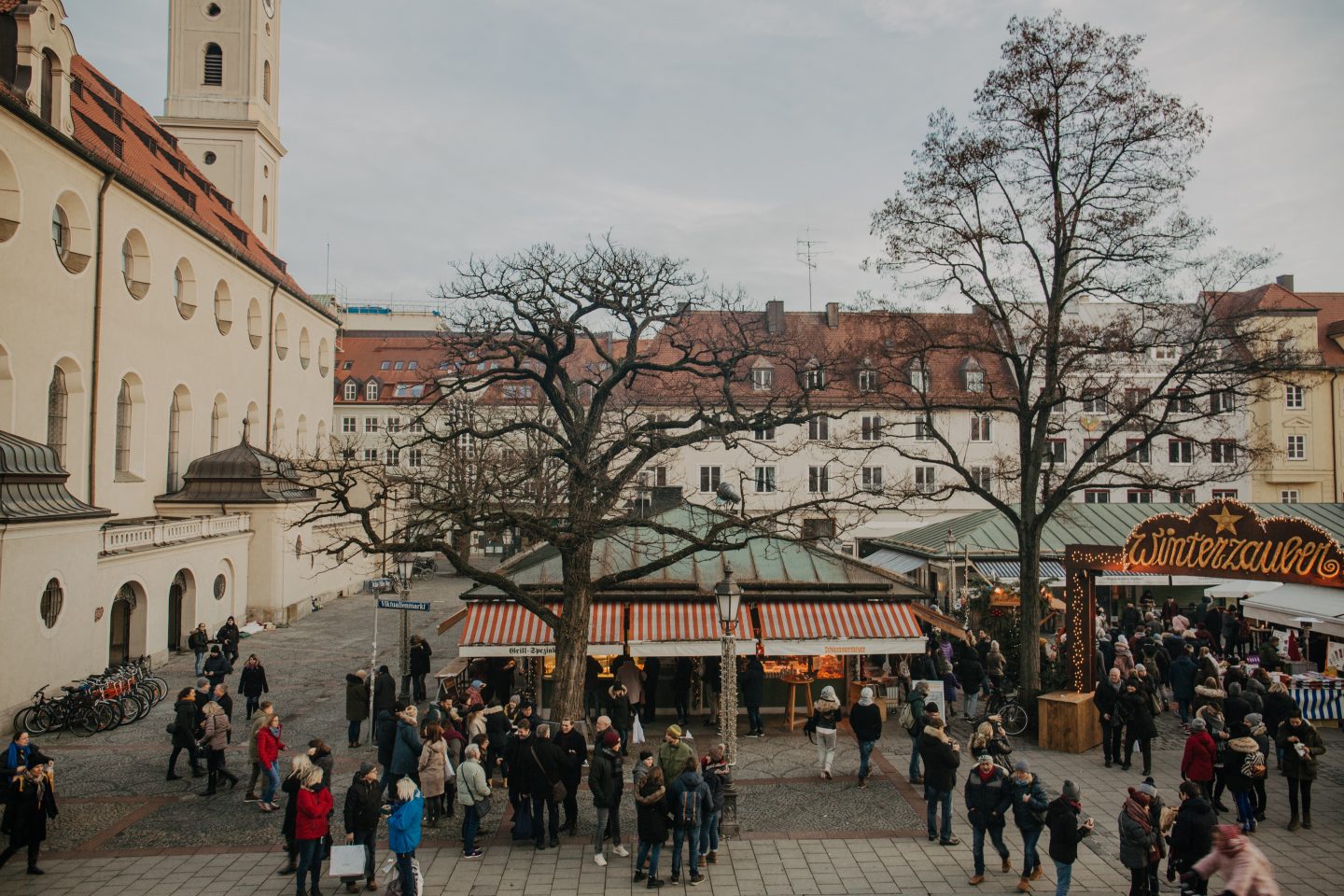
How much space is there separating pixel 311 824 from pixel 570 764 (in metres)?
3.16

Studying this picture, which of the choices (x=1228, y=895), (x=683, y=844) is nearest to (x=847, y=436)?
(x=683, y=844)

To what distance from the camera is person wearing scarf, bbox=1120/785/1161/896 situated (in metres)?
9.44

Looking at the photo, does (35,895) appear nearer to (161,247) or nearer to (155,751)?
(155,751)

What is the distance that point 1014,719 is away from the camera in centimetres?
1819

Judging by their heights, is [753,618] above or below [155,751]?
above

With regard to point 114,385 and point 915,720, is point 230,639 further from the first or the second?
point 915,720

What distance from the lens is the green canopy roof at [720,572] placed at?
19.7m

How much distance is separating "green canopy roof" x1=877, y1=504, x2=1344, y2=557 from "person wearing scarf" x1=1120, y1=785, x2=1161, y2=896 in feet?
69.5

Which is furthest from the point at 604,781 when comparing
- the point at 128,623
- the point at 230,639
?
the point at 128,623

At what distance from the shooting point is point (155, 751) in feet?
55.6

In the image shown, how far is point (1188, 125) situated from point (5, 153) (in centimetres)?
2707

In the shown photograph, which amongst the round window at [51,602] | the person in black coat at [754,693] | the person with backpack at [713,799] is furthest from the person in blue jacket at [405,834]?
the round window at [51,602]

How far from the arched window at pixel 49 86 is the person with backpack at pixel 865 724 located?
86.3ft

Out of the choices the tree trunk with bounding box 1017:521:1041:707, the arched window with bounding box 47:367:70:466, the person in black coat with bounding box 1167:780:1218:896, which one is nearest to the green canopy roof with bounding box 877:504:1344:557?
the tree trunk with bounding box 1017:521:1041:707
